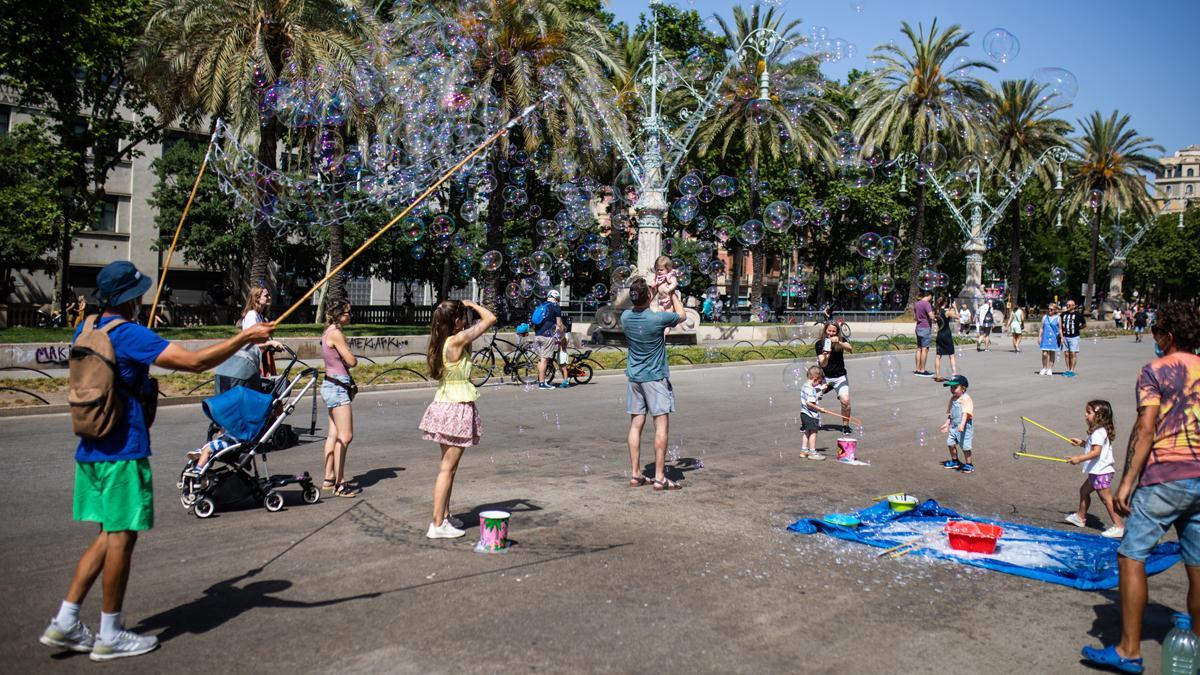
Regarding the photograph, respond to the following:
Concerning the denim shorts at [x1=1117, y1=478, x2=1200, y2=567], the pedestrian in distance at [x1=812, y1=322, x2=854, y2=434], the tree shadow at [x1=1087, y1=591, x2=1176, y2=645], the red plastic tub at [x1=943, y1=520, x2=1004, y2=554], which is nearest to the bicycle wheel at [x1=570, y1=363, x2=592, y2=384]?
the pedestrian in distance at [x1=812, y1=322, x2=854, y2=434]

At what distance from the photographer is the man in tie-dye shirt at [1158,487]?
4.43 m

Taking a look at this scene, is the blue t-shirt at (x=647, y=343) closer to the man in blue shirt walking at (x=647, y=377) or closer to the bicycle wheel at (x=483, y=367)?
the man in blue shirt walking at (x=647, y=377)

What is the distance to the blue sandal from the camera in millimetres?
→ 4418

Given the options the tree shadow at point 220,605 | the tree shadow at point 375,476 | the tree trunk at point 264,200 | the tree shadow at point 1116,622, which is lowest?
the tree shadow at point 220,605

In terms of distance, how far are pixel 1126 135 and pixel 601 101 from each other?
42807 millimetres

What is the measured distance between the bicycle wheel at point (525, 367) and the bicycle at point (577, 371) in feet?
1.54

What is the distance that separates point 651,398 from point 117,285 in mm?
5067

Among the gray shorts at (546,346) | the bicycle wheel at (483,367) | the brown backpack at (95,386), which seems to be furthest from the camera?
the bicycle wheel at (483,367)

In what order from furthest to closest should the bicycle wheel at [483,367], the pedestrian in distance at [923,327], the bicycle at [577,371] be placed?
the pedestrian in distance at [923,327] → the bicycle at [577,371] → the bicycle wheel at [483,367]

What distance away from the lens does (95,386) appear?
14.5 ft

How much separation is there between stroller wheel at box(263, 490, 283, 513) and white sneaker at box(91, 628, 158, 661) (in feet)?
9.61

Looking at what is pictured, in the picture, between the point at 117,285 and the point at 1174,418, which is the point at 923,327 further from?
the point at 117,285

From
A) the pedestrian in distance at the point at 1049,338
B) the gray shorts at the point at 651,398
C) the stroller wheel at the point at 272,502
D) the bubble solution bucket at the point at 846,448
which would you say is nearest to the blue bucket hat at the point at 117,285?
the stroller wheel at the point at 272,502

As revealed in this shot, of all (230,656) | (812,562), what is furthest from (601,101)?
(230,656)
